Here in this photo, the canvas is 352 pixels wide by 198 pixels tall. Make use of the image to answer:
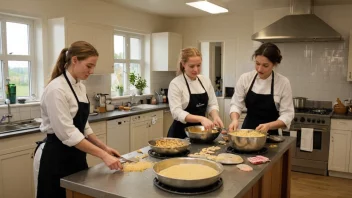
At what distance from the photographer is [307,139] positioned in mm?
4496

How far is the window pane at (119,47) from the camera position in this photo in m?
5.39

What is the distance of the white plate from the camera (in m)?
1.88

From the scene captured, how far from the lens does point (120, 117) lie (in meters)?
4.38

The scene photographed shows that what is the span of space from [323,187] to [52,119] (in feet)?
12.2

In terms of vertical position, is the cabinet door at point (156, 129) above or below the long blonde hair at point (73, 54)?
below

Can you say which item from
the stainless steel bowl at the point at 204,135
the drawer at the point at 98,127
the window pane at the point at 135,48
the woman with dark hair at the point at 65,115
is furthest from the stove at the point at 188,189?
the window pane at the point at 135,48

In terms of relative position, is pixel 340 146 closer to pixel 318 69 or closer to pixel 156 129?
pixel 318 69

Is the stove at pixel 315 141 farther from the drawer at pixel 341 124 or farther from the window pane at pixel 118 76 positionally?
the window pane at pixel 118 76

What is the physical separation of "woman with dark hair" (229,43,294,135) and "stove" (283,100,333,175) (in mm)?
1985

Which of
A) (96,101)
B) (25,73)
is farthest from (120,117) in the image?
(25,73)

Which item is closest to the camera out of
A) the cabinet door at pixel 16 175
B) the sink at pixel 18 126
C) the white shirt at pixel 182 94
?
the white shirt at pixel 182 94

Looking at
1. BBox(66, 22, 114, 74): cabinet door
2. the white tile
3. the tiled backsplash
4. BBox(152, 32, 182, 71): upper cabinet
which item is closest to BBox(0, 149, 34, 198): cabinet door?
the white tile

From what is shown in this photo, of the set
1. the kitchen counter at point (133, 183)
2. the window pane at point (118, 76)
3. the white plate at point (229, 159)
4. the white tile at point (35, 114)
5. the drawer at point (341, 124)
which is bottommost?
the drawer at point (341, 124)

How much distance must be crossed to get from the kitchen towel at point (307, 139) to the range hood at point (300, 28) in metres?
1.33
